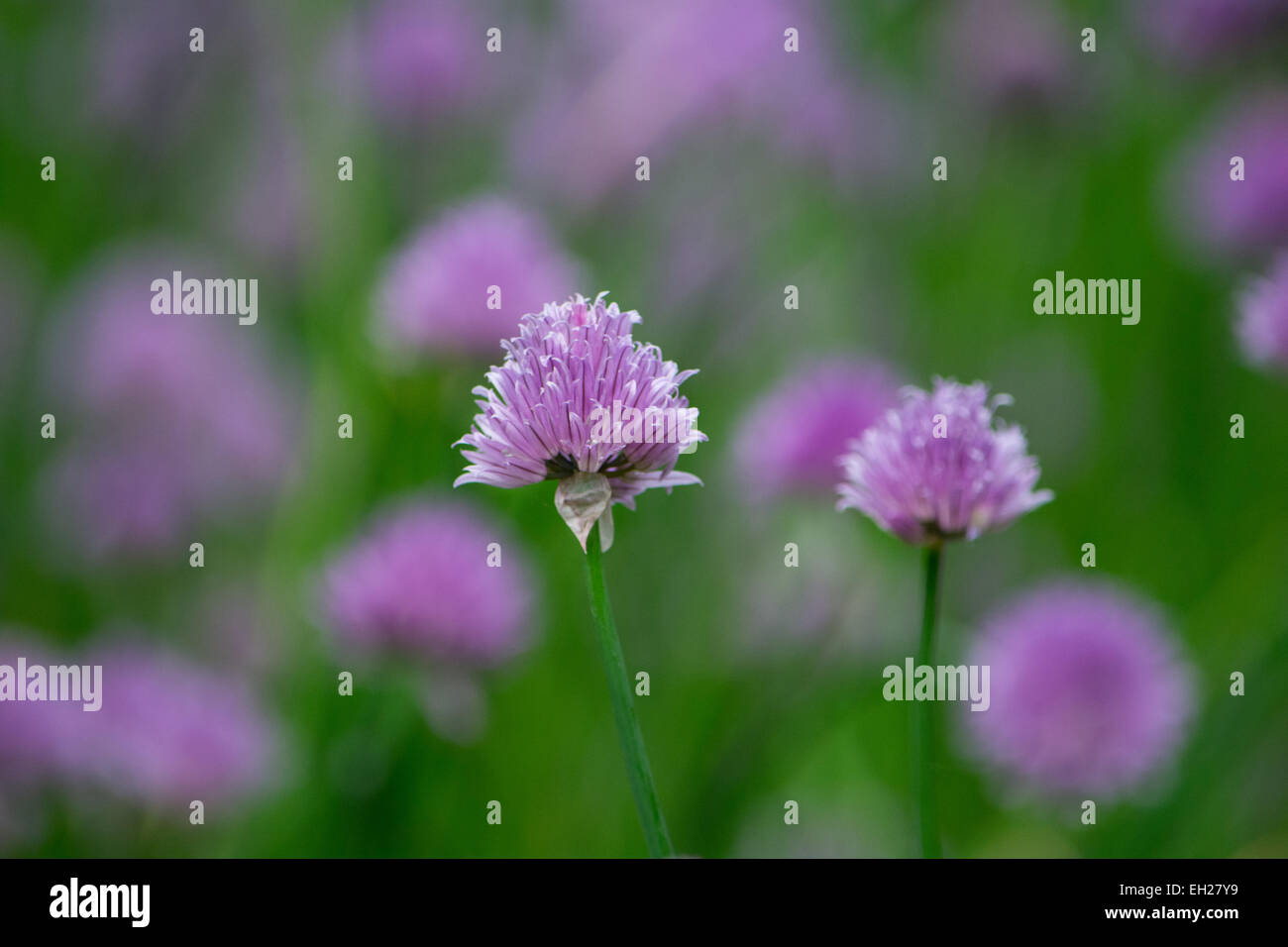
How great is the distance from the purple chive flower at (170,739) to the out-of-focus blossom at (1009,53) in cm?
105

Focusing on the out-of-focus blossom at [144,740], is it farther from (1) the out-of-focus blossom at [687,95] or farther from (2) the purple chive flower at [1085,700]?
(1) the out-of-focus blossom at [687,95]

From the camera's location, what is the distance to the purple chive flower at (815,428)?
787mm

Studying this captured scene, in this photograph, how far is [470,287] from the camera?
2.83 ft

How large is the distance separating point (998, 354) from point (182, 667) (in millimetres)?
927

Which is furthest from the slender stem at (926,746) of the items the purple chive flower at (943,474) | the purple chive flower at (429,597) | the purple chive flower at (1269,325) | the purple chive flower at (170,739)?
the purple chive flower at (170,739)

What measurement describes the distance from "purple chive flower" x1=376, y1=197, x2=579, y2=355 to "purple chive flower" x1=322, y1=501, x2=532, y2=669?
0.44ft

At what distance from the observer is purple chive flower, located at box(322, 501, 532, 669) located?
75 centimetres

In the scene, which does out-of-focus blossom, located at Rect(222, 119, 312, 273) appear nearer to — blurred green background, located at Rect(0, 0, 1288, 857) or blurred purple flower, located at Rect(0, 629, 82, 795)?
blurred green background, located at Rect(0, 0, 1288, 857)

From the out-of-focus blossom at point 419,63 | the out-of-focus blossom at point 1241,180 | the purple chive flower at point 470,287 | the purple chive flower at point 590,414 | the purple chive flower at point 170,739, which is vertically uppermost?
the out-of-focus blossom at point 419,63

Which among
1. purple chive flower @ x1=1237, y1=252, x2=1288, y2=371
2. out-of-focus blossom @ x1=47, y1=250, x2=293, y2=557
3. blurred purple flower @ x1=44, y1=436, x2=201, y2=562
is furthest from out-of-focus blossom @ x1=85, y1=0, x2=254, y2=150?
purple chive flower @ x1=1237, y1=252, x2=1288, y2=371

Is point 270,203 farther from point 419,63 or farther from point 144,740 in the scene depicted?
point 144,740
